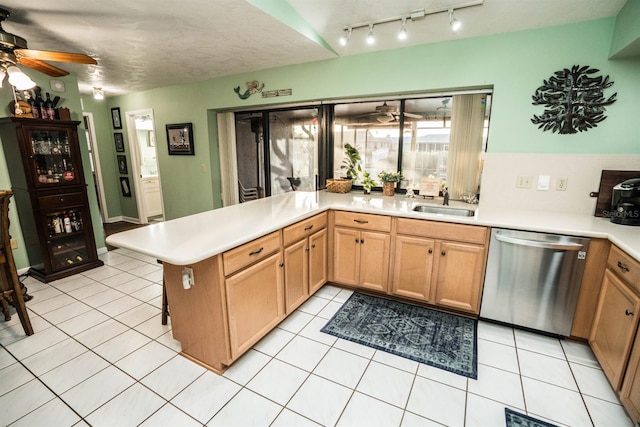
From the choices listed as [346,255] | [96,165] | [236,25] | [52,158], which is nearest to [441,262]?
[346,255]

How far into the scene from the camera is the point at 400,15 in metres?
2.16

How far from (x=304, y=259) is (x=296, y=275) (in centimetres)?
16

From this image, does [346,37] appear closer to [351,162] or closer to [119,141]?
[351,162]

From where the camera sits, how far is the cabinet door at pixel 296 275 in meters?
2.29

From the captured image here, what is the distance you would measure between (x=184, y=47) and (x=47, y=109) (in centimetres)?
175

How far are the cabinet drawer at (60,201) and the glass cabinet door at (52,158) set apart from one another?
135mm

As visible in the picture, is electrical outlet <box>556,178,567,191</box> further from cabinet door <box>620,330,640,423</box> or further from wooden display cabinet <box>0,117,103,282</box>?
wooden display cabinet <box>0,117,103,282</box>

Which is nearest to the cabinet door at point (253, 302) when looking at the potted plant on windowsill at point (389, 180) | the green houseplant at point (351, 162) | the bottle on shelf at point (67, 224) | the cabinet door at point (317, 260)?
the cabinet door at point (317, 260)

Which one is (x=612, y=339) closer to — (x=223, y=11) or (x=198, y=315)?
(x=198, y=315)

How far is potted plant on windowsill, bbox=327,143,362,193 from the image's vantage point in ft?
11.3

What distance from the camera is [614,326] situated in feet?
5.64

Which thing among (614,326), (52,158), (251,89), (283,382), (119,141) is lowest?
(283,382)

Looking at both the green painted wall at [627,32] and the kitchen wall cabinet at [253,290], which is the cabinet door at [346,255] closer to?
the kitchen wall cabinet at [253,290]

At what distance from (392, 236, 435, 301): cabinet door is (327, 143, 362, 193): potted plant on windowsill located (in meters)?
1.10
